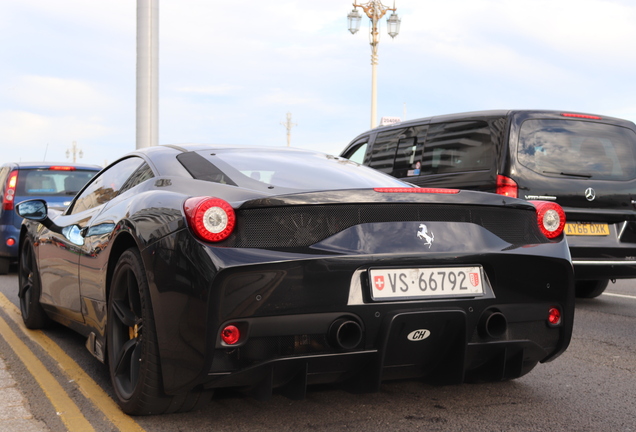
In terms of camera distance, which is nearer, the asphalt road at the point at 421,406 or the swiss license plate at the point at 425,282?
the swiss license plate at the point at 425,282

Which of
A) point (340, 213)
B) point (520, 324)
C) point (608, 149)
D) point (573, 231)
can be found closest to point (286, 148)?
point (340, 213)

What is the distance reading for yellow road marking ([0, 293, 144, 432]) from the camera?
3473 mm

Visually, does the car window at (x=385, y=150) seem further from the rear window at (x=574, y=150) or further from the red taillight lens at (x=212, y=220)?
the red taillight lens at (x=212, y=220)

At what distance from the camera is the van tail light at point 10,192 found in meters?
10.6

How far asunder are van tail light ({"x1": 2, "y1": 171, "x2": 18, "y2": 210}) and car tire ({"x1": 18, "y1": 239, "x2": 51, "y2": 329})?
458cm

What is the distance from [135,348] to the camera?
3564mm

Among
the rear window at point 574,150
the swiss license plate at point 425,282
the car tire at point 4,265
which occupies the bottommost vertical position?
the car tire at point 4,265

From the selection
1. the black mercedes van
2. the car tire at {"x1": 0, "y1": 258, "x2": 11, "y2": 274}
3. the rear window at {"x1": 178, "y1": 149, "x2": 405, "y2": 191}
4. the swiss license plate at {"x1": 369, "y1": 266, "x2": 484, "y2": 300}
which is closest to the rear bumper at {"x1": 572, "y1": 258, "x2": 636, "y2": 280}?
the black mercedes van

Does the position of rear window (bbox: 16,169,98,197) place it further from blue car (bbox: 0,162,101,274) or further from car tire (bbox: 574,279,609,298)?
car tire (bbox: 574,279,609,298)

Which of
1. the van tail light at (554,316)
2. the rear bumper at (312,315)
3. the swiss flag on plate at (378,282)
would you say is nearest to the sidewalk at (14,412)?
the rear bumper at (312,315)

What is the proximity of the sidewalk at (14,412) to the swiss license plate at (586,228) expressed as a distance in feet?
16.4

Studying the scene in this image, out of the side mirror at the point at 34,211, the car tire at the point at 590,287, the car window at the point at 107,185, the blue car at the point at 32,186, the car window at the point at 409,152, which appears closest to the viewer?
the car window at the point at 107,185

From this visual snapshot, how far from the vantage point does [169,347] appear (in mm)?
3197

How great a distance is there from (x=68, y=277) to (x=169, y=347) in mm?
1885
